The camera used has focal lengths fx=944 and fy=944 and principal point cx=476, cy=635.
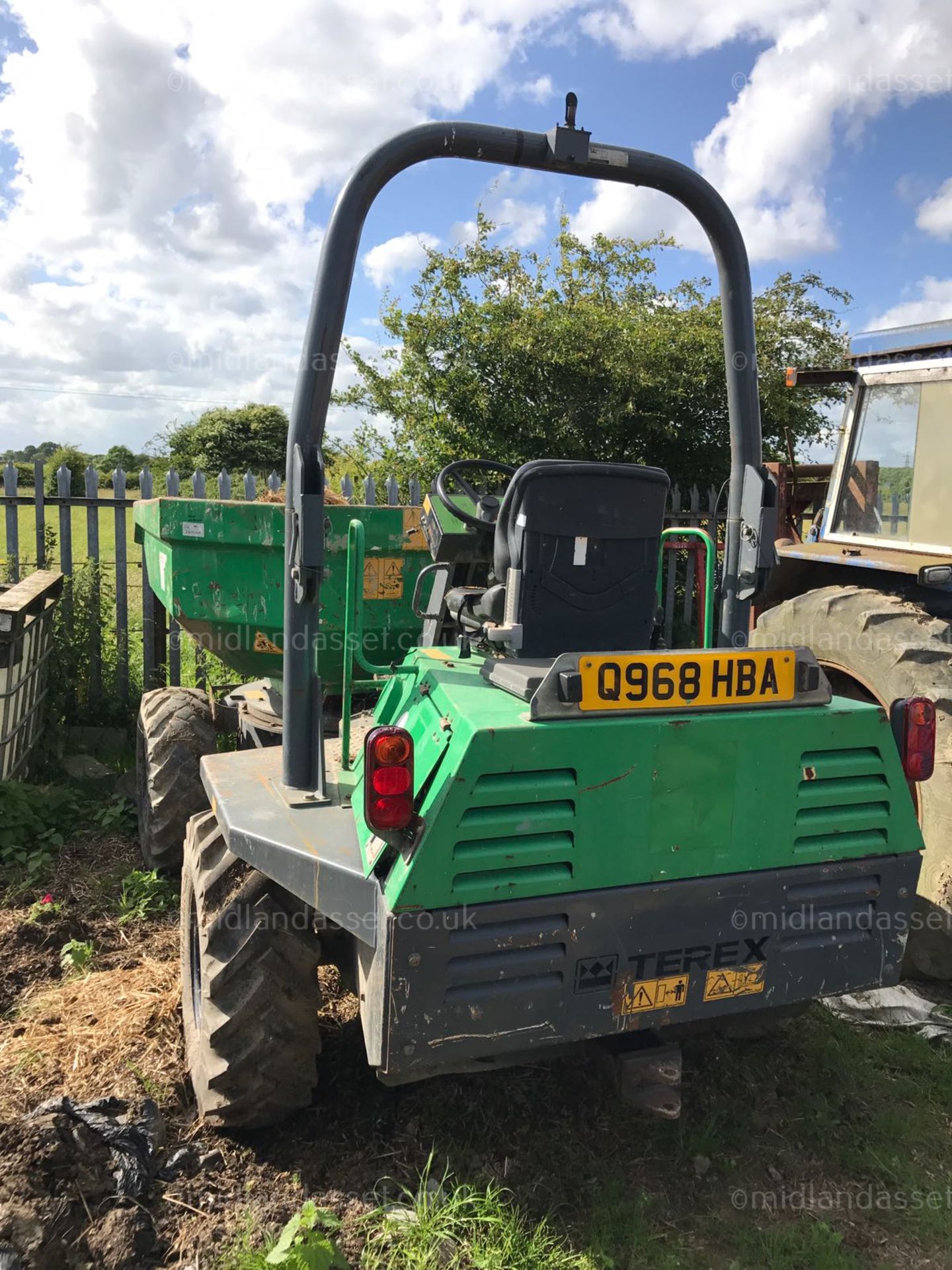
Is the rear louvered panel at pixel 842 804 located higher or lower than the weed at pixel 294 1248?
higher

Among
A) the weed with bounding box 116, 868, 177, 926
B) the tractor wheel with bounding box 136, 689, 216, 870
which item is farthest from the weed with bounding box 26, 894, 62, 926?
the tractor wheel with bounding box 136, 689, 216, 870

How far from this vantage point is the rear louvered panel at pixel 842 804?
2598mm

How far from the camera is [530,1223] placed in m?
2.61

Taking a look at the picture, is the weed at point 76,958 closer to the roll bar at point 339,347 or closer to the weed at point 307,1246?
the roll bar at point 339,347

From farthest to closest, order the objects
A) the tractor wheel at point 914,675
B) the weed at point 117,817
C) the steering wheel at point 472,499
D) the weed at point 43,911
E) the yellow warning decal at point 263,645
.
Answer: the weed at point 117,817 → the yellow warning decal at point 263,645 → the weed at point 43,911 → the tractor wheel at point 914,675 → the steering wheel at point 472,499

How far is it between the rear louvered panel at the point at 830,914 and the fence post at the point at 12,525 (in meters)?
5.74

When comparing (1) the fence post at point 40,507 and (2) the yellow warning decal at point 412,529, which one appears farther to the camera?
(1) the fence post at point 40,507

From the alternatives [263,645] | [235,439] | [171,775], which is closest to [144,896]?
[171,775]

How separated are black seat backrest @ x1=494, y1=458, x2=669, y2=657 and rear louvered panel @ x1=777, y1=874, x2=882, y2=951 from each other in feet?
2.90

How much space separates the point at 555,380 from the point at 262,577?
5.51m

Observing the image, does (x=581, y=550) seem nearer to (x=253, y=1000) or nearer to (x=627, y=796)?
(x=627, y=796)

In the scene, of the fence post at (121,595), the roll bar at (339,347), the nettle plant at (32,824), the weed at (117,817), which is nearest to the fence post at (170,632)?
the fence post at (121,595)

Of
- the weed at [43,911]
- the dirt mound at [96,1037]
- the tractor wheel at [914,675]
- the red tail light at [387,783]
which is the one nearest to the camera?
the red tail light at [387,783]

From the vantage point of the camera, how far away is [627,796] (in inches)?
94.6
